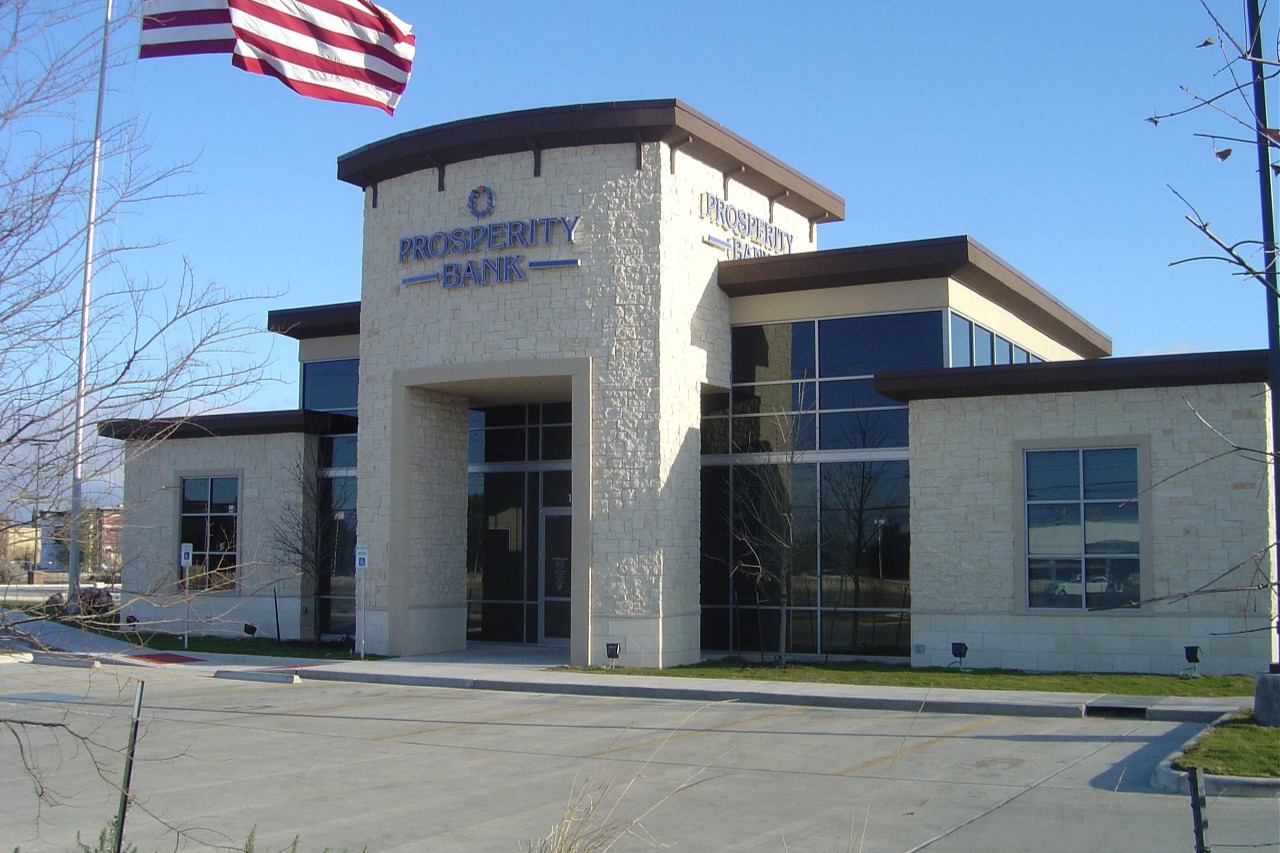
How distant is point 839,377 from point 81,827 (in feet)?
57.3

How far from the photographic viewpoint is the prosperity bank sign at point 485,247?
78.4 ft

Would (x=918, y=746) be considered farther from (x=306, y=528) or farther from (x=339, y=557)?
(x=339, y=557)

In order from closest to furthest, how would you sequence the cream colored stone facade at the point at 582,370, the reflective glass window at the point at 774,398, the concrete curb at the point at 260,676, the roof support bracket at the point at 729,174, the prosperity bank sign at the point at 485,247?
the concrete curb at the point at 260,676
the cream colored stone facade at the point at 582,370
the prosperity bank sign at the point at 485,247
the reflective glass window at the point at 774,398
the roof support bracket at the point at 729,174

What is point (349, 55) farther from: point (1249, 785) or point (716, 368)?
point (716, 368)

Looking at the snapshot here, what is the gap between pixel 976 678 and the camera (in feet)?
65.2

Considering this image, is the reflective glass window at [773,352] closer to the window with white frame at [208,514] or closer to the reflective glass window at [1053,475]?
the reflective glass window at [1053,475]

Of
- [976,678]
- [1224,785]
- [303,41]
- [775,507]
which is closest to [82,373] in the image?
[303,41]

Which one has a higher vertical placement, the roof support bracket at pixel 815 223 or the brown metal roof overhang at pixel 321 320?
the roof support bracket at pixel 815 223

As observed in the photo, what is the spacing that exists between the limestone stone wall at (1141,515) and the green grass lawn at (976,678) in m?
0.53

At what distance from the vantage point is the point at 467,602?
92.6ft

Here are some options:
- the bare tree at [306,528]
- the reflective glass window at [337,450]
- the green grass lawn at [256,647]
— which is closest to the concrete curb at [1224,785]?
the green grass lawn at [256,647]

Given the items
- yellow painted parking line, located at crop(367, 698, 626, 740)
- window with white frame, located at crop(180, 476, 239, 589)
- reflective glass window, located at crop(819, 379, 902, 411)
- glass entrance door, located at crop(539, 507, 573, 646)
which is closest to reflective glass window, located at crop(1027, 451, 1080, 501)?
reflective glass window, located at crop(819, 379, 902, 411)

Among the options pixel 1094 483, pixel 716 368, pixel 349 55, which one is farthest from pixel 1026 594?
pixel 349 55

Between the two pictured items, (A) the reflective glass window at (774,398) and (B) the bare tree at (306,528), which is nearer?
(A) the reflective glass window at (774,398)
